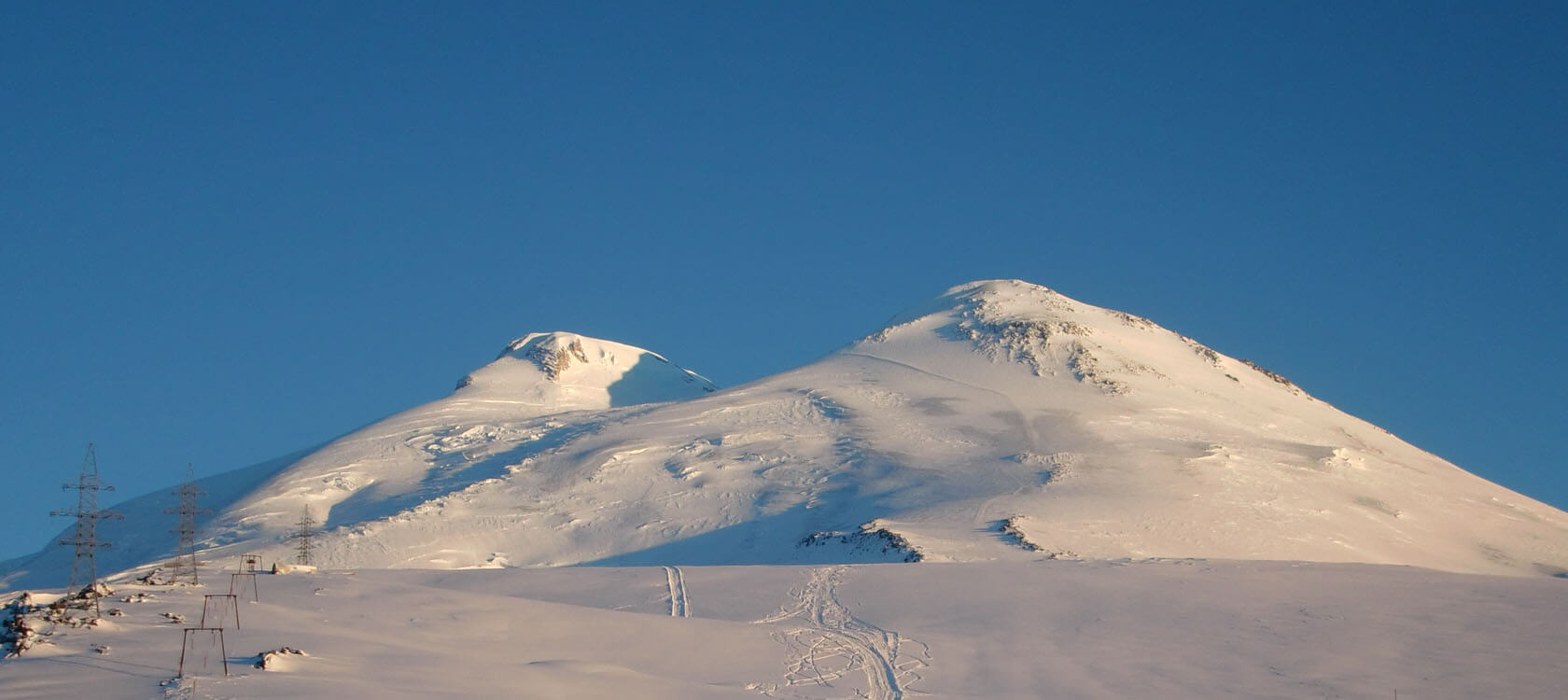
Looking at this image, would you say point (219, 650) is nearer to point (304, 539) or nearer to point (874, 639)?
point (874, 639)

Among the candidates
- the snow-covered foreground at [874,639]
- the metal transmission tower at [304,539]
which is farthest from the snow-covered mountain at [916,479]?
the snow-covered foreground at [874,639]

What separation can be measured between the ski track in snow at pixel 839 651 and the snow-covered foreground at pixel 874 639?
8cm

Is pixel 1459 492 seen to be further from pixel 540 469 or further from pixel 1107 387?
pixel 540 469

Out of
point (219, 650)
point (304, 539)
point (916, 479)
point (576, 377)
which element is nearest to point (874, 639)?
point (219, 650)

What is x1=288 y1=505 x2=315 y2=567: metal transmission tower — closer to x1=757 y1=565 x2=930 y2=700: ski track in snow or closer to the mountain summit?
x1=757 y1=565 x2=930 y2=700: ski track in snow

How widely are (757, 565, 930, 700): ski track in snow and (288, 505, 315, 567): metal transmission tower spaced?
97.3 ft

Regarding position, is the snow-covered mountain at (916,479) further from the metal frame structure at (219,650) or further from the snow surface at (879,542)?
the metal frame structure at (219,650)

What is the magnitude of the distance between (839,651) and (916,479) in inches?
1614

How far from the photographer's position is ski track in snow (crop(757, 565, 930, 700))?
23.4m

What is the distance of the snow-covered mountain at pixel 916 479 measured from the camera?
192 feet

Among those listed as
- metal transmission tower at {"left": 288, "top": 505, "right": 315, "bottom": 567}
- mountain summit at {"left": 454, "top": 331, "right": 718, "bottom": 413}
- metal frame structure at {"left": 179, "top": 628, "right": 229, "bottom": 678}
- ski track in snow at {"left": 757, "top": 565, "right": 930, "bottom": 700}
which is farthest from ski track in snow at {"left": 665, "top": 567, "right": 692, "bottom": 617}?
mountain summit at {"left": 454, "top": 331, "right": 718, "bottom": 413}

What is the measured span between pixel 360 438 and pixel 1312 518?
6222 centimetres

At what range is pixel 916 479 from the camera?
220ft

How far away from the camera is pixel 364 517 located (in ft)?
221
